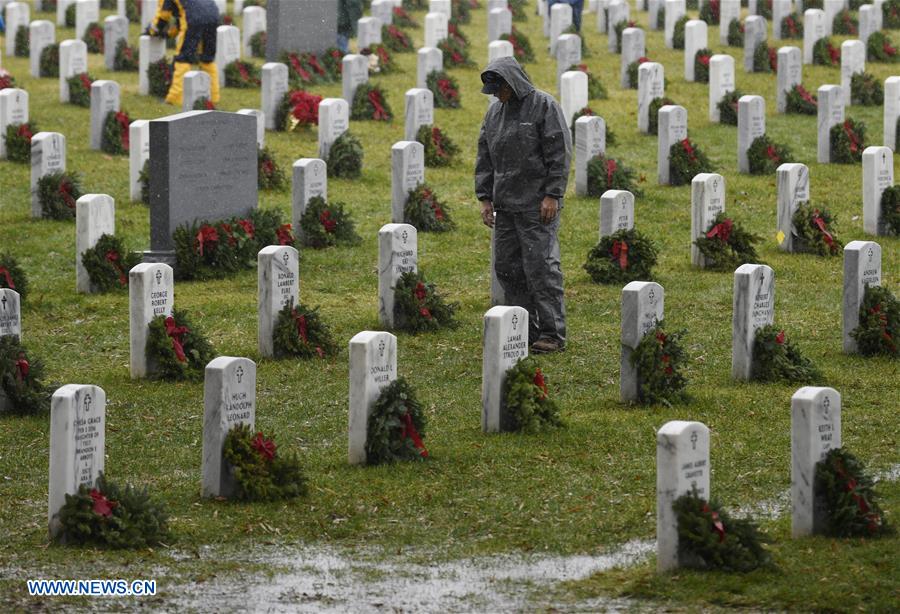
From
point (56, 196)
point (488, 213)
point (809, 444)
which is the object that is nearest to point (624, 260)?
point (488, 213)

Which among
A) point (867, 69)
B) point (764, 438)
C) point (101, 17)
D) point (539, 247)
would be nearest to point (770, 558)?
point (764, 438)

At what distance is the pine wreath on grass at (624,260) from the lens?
51.3ft

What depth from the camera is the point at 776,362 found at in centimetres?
1241

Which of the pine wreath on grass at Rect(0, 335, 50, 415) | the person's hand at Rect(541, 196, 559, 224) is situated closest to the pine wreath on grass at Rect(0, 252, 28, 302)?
the pine wreath on grass at Rect(0, 335, 50, 415)

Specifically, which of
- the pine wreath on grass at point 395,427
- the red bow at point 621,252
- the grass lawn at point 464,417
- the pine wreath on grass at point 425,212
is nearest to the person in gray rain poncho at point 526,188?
the grass lawn at point 464,417

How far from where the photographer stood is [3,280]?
14.6m

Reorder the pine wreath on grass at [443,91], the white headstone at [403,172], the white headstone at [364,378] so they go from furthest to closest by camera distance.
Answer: the pine wreath on grass at [443,91] → the white headstone at [403,172] → the white headstone at [364,378]

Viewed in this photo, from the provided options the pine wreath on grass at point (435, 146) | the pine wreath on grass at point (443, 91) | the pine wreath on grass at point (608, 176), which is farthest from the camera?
the pine wreath on grass at point (443, 91)

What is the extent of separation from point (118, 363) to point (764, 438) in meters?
4.99

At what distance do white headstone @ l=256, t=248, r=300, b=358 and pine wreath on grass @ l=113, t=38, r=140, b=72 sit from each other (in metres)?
13.7

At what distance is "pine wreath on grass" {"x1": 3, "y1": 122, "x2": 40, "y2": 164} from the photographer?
20.3 metres

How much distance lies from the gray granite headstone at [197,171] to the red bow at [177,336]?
3.23m

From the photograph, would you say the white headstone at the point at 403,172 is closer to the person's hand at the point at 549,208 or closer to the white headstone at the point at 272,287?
the white headstone at the point at 272,287

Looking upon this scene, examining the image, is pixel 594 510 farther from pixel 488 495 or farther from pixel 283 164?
pixel 283 164
